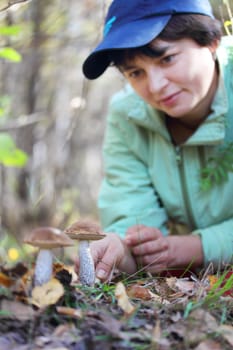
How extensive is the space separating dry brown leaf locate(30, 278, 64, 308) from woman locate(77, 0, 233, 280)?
57 cm

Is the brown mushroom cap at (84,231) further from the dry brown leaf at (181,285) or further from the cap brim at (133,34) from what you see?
the cap brim at (133,34)

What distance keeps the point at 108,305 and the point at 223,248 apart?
1418 millimetres

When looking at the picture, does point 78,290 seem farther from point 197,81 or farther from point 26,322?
point 197,81

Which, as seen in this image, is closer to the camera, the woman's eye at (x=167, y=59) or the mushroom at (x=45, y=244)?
the mushroom at (x=45, y=244)

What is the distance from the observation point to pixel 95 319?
4.91 feet

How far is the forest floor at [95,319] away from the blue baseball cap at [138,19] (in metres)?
1.44

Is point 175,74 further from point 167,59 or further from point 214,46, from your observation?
point 214,46

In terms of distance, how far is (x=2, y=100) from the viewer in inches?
150

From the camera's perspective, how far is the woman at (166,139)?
107 inches

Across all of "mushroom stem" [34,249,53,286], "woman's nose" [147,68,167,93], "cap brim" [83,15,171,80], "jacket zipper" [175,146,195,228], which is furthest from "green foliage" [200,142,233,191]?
"mushroom stem" [34,249,53,286]

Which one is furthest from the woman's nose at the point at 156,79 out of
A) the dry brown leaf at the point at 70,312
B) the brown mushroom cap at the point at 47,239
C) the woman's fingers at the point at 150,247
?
the dry brown leaf at the point at 70,312

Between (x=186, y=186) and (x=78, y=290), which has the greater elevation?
(x=78, y=290)

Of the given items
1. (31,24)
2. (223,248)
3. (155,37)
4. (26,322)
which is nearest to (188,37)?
(155,37)

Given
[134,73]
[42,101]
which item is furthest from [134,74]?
[42,101]
